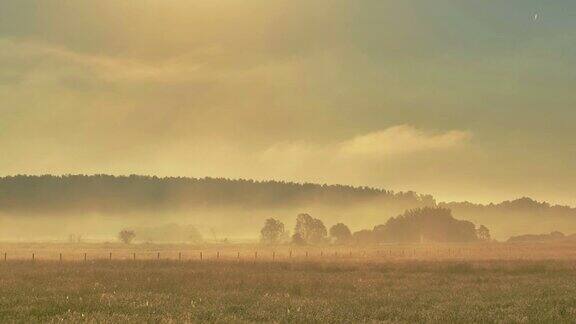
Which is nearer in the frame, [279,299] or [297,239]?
[279,299]

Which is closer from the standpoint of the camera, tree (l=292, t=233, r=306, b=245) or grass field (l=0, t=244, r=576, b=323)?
grass field (l=0, t=244, r=576, b=323)

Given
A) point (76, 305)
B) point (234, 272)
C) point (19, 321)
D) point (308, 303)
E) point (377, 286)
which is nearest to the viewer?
point (19, 321)

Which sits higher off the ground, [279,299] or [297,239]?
[297,239]

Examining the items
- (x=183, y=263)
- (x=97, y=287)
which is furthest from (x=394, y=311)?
(x=183, y=263)

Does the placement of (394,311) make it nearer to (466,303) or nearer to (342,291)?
(466,303)

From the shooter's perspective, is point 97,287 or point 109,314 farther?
point 97,287

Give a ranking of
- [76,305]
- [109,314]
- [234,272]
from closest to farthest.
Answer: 1. [109,314]
2. [76,305]
3. [234,272]

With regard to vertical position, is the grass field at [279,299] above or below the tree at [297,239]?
below

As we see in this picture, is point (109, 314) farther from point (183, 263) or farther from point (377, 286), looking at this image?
point (183, 263)

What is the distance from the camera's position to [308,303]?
25.6 metres

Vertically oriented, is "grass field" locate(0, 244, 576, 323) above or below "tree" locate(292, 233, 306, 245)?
below

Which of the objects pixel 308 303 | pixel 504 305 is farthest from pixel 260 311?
pixel 504 305

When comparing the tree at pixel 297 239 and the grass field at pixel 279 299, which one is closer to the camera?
the grass field at pixel 279 299

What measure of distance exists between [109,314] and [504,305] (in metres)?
15.3
